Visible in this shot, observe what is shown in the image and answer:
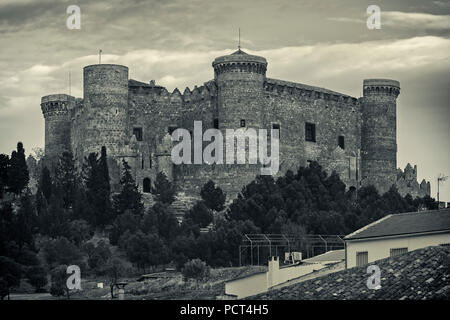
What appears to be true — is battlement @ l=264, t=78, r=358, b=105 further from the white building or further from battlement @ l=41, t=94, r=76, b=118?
the white building

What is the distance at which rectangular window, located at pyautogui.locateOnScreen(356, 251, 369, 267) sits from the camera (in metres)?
49.1

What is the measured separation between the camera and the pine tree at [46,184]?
3310 inches

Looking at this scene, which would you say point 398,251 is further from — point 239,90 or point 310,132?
point 310,132

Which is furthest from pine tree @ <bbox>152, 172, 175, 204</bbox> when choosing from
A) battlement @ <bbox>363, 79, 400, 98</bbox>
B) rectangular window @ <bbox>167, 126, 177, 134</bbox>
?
battlement @ <bbox>363, 79, 400, 98</bbox>

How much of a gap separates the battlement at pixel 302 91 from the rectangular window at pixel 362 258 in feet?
129

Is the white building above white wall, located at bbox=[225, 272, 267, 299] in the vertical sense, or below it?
above

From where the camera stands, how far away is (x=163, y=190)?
275ft

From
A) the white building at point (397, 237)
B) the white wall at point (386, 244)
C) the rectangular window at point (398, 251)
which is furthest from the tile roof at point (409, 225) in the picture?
the rectangular window at point (398, 251)

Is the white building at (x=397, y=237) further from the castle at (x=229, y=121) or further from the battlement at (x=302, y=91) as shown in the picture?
the battlement at (x=302, y=91)

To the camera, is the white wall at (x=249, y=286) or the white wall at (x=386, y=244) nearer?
the white wall at (x=386, y=244)

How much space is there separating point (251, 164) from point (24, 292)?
20948 mm

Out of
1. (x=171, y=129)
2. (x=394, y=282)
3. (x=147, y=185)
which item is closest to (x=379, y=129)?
(x=171, y=129)

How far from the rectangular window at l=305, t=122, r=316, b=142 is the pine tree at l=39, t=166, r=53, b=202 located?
18644 millimetres
